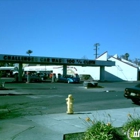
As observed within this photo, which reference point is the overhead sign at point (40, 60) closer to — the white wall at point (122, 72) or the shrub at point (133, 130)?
the white wall at point (122, 72)

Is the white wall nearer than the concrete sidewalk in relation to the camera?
No

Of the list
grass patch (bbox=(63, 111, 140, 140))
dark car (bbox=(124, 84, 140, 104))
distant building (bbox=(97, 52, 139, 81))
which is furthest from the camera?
distant building (bbox=(97, 52, 139, 81))

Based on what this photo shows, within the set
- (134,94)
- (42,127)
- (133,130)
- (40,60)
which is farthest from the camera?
(40,60)

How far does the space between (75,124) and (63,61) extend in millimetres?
39490

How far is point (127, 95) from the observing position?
1514 centimetres

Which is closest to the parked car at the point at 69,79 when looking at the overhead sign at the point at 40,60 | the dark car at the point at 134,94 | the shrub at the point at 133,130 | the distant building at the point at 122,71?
the overhead sign at the point at 40,60

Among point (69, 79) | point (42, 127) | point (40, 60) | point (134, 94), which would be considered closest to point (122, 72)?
point (69, 79)

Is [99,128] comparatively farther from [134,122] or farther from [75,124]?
[75,124]

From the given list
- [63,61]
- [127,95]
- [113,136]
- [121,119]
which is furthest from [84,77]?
[113,136]

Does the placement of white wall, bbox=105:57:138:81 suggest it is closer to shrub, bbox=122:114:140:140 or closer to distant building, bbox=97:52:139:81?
distant building, bbox=97:52:139:81

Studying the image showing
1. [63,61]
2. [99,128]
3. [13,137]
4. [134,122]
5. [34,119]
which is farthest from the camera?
[63,61]

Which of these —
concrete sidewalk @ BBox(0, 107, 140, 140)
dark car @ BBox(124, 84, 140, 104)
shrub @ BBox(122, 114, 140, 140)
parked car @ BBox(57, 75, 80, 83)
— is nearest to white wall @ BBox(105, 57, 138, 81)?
parked car @ BBox(57, 75, 80, 83)

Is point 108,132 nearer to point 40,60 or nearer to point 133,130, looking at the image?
point 133,130

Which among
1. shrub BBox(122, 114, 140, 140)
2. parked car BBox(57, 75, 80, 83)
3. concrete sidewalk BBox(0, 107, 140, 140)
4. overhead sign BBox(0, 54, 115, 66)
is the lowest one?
concrete sidewalk BBox(0, 107, 140, 140)
